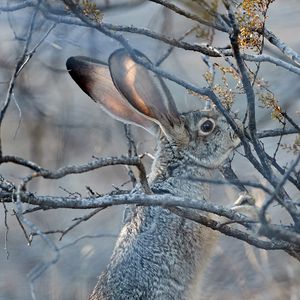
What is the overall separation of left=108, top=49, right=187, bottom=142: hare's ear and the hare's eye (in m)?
Answer: 0.09

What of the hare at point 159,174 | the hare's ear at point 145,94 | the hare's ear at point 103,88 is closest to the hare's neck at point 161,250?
the hare at point 159,174

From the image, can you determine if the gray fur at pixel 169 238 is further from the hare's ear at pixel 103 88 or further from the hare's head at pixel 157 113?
the hare's ear at pixel 103 88

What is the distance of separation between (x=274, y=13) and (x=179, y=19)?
41.8 inches

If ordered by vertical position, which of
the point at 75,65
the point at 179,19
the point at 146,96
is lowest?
the point at 146,96

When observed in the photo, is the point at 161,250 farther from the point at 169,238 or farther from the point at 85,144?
the point at 85,144

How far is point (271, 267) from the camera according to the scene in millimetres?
5051

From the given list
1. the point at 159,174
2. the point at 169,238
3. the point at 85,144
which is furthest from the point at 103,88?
the point at 85,144

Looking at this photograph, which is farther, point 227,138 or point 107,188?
point 107,188

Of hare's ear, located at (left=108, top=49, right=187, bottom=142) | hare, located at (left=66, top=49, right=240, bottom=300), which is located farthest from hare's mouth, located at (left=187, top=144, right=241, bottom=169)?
hare's ear, located at (left=108, top=49, right=187, bottom=142)

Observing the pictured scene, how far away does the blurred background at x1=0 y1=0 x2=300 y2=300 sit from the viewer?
4820 millimetres

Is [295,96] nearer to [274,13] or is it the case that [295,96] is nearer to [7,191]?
[7,191]

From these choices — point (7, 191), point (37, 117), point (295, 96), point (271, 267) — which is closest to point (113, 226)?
point (37, 117)

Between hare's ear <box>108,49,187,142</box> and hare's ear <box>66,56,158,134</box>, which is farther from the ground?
hare's ear <box>66,56,158,134</box>

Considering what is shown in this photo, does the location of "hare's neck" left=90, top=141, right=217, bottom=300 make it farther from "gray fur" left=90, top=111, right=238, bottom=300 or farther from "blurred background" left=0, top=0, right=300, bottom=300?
"blurred background" left=0, top=0, right=300, bottom=300
